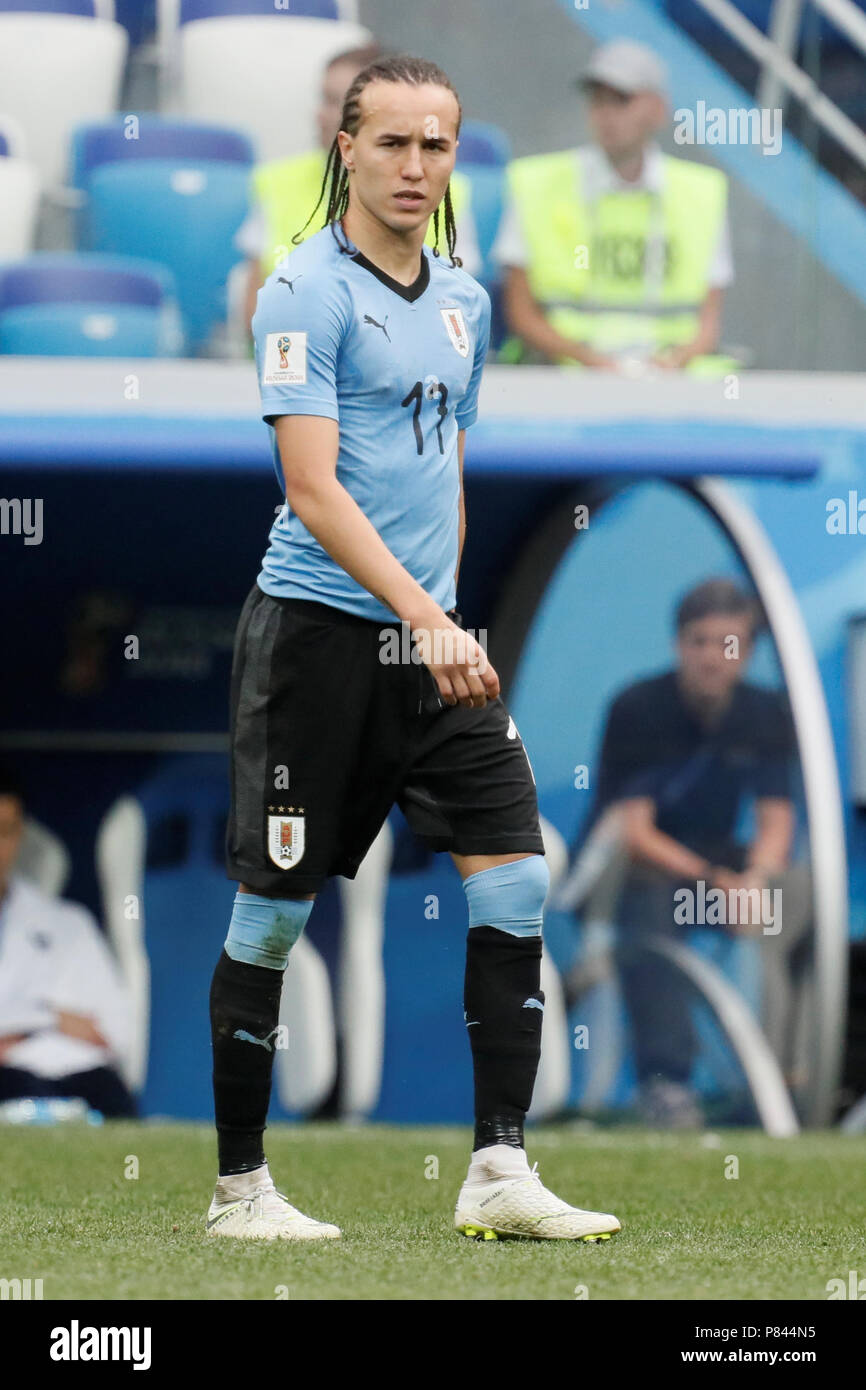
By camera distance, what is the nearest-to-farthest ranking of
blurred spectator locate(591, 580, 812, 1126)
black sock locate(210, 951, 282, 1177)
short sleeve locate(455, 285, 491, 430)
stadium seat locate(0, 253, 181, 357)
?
1. black sock locate(210, 951, 282, 1177)
2. short sleeve locate(455, 285, 491, 430)
3. stadium seat locate(0, 253, 181, 357)
4. blurred spectator locate(591, 580, 812, 1126)

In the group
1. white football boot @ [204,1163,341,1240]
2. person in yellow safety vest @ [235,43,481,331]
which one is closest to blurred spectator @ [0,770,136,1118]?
person in yellow safety vest @ [235,43,481,331]

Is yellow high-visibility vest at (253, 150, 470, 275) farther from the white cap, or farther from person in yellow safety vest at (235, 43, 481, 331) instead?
the white cap

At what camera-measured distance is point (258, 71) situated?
724 centimetres

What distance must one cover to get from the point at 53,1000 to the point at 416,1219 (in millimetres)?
3660

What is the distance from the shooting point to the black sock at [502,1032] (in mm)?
3217

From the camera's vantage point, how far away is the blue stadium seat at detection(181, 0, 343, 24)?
7.16m

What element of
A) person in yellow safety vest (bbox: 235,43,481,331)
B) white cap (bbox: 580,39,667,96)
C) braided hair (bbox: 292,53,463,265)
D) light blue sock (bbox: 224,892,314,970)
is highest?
white cap (bbox: 580,39,667,96)

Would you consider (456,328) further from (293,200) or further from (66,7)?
(66,7)

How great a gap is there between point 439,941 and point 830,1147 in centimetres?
245

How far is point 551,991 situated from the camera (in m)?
7.01

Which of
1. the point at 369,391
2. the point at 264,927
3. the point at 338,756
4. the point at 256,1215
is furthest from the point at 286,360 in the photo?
the point at 256,1215

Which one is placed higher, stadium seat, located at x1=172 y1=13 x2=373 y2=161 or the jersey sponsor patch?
stadium seat, located at x1=172 y1=13 x2=373 y2=161

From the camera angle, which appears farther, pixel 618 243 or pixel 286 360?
pixel 618 243

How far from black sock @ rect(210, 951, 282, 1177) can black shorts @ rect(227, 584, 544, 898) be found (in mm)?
145
